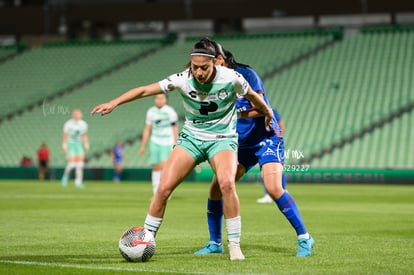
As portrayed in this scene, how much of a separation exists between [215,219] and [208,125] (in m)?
1.50

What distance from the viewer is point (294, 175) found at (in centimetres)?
3728

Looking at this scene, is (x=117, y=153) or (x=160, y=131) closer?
(x=160, y=131)

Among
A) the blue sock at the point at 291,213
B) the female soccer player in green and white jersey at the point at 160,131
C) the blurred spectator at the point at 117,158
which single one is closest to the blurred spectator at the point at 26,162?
the blurred spectator at the point at 117,158

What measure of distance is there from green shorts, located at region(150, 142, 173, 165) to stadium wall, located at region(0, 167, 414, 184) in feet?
32.3

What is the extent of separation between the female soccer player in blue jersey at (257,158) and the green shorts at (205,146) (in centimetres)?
68

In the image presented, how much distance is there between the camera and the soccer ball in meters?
9.89

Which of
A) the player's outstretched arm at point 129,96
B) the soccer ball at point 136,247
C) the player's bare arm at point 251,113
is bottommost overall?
the soccer ball at point 136,247

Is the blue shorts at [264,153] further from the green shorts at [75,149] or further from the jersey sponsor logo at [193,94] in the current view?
the green shorts at [75,149]

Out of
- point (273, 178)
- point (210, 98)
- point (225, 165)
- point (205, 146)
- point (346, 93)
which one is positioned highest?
point (210, 98)

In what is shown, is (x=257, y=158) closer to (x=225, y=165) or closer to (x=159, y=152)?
(x=225, y=165)

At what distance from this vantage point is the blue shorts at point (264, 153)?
11.0 m

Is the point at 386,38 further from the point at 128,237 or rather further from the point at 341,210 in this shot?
the point at 128,237

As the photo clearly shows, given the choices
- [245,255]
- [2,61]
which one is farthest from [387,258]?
[2,61]

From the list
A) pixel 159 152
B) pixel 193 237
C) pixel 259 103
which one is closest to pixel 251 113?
pixel 259 103
